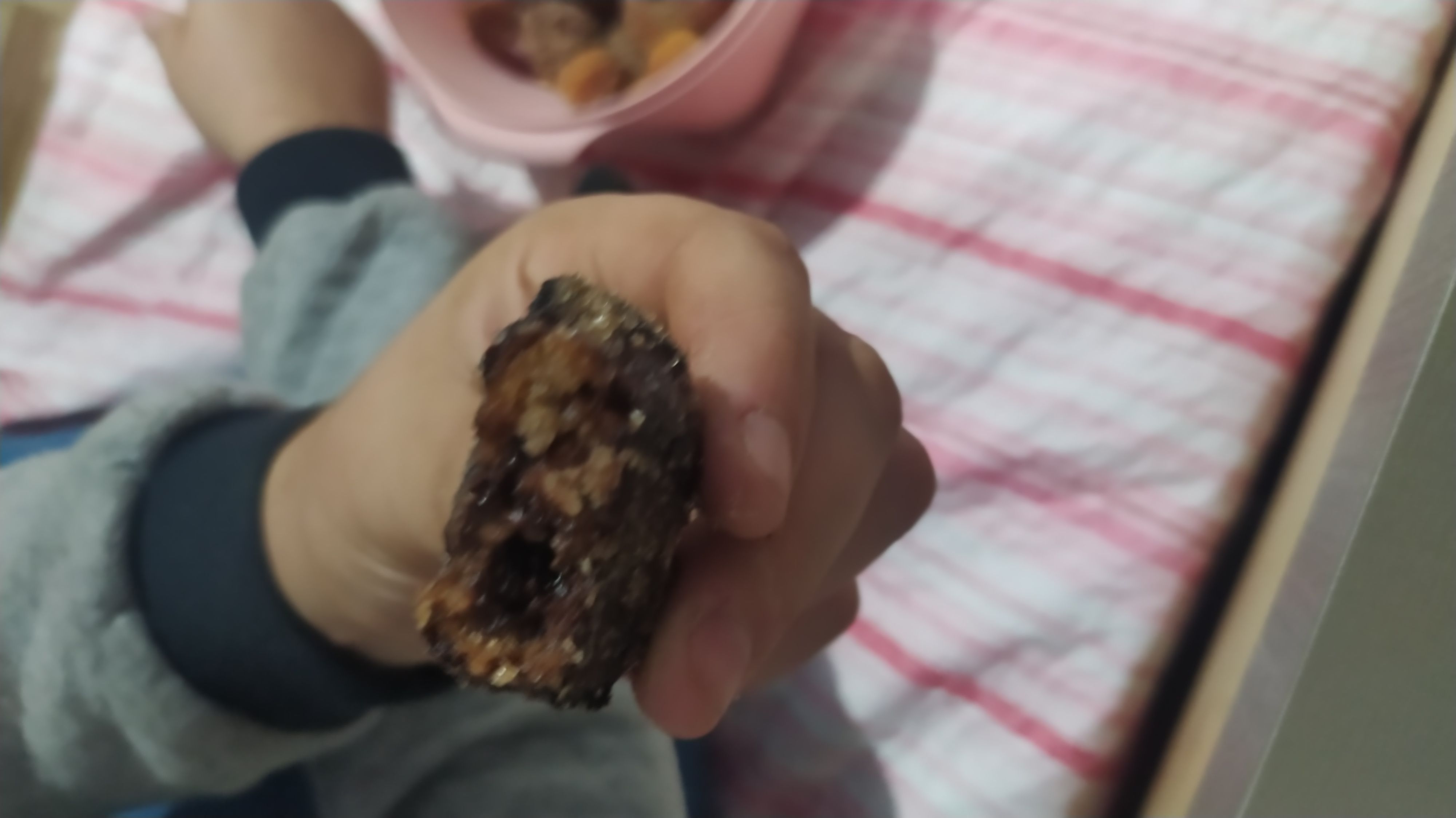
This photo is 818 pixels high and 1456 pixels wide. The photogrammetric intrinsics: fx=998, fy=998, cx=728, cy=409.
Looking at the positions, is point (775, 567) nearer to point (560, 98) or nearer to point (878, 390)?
point (878, 390)

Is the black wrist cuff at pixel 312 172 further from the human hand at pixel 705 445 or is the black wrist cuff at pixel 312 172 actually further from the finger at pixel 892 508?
the finger at pixel 892 508

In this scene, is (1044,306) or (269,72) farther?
(269,72)

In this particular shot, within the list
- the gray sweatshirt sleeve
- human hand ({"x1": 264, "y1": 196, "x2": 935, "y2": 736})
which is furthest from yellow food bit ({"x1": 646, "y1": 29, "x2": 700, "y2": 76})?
human hand ({"x1": 264, "y1": 196, "x2": 935, "y2": 736})

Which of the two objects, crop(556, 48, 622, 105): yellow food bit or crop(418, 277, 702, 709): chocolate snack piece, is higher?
crop(418, 277, 702, 709): chocolate snack piece

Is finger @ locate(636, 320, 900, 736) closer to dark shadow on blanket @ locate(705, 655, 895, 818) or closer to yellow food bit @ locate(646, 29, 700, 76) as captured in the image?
dark shadow on blanket @ locate(705, 655, 895, 818)

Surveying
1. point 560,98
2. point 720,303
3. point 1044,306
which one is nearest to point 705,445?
point 720,303

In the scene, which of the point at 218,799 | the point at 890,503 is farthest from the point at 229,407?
the point at 890,503

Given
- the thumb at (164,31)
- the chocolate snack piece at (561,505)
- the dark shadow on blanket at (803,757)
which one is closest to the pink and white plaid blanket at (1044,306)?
the dark shadow on blanket at (803,757)
